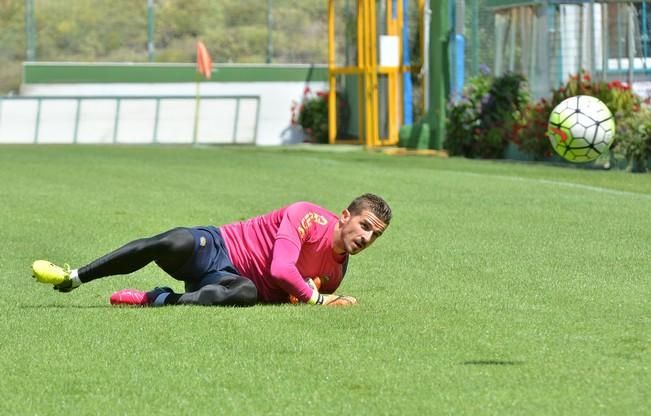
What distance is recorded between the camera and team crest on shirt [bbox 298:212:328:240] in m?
9.09

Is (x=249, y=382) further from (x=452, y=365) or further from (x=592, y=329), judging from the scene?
(x=592, y=329)

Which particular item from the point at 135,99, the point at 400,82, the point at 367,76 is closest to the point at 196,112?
the point at 135,99

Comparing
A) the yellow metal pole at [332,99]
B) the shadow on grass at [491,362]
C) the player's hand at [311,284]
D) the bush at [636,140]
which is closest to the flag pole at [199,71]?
the yellow metal pole at [332,99]

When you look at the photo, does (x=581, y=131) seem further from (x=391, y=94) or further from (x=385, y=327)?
(x=391, y=94)

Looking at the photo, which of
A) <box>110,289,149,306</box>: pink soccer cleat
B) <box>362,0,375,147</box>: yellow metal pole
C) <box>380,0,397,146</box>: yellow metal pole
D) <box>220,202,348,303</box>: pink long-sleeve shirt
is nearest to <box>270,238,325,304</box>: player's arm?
<box>220,202,348,303</box>: pink long-sleeve shirt

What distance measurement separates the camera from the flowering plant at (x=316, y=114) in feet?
127

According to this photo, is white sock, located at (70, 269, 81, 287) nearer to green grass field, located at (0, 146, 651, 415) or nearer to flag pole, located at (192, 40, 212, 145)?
green grass field, located at (0, 146, 651, 415)

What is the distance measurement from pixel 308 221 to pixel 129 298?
124 cm

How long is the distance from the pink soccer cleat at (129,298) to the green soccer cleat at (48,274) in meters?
0.35

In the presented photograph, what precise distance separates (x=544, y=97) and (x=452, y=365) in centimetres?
2097

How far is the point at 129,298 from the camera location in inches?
368

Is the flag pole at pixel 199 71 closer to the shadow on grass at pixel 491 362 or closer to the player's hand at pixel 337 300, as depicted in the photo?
the player's hand at pixel 337 300

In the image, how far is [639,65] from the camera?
25.8 meters

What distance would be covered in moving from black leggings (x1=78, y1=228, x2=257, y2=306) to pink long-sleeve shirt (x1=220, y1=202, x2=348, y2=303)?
0.18m
